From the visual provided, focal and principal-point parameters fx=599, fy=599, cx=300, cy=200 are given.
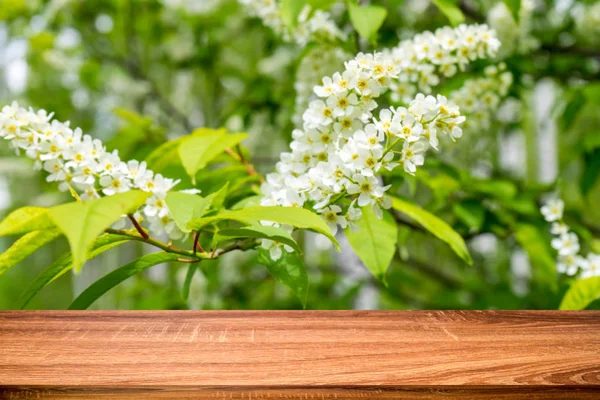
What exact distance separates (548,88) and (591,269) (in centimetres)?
201

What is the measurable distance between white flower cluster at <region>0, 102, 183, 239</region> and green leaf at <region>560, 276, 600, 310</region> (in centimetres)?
50

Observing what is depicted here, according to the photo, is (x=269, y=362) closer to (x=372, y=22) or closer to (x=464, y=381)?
(x=464, y=381)

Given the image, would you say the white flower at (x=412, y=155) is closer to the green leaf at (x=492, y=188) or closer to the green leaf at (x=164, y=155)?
the green leaf at (x=164, y=155)

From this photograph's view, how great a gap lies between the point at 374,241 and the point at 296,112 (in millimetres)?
517

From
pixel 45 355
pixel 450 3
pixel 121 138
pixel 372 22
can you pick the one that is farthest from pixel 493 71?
pixel 45 355

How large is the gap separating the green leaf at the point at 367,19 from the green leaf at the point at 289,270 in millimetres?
354

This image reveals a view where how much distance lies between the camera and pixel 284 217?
1.64 feet

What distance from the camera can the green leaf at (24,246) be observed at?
20.9 inches

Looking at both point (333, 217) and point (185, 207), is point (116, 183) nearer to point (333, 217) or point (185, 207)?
point (185, 207)

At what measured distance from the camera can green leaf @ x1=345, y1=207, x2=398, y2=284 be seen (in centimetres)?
65

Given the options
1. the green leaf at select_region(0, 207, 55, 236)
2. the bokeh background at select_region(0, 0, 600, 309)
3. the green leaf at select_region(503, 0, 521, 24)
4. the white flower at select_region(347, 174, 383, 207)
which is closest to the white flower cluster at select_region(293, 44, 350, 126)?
the bokeh background at select_region(0, 0, 600, 309)

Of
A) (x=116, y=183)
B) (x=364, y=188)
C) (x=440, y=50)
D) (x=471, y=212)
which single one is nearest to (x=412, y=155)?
(x=364, y=188)

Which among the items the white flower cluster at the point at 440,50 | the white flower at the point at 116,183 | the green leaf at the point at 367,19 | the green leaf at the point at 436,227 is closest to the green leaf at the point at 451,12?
the white flower cluster at the point at 440,50

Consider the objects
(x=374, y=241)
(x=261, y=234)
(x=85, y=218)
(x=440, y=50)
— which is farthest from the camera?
(x=440, y=50)
